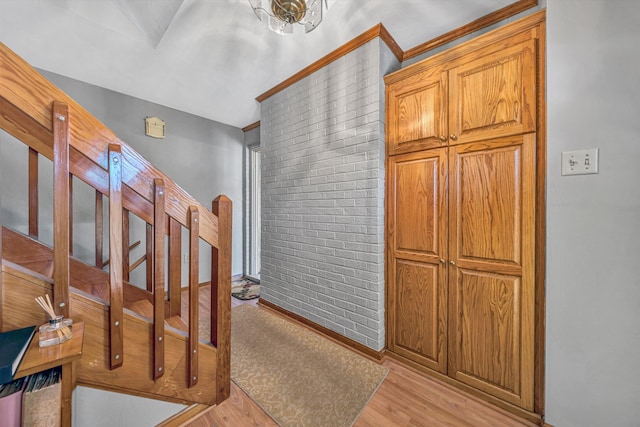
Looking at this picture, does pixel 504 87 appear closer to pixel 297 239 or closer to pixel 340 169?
pixel 340 169

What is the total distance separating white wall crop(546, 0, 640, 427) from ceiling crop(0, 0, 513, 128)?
0.73 metres

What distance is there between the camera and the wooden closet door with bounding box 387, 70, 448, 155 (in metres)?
1.64

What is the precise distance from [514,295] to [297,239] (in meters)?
1.74

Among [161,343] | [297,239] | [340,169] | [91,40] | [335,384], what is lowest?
[335,384]

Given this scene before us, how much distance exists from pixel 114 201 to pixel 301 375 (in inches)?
60.5

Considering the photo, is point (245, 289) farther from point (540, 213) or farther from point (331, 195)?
point (540, 213)

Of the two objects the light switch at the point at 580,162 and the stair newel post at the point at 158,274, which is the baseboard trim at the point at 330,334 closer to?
the stair newel post at the point at 158,274

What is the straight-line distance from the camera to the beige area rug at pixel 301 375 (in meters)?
1.39

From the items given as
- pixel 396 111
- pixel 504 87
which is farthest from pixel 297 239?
pixel 504 87

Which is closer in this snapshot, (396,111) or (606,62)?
(606,62)

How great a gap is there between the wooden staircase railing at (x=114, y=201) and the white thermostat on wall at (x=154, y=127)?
188 cm

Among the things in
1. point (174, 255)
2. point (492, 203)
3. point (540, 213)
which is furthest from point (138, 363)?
point (540, 213)

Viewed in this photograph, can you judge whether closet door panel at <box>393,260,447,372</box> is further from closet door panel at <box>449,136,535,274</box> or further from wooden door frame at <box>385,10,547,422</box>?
wooden door frame at <box>385,10,547,422</box>

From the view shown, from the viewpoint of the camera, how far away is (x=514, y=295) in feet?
4.54
